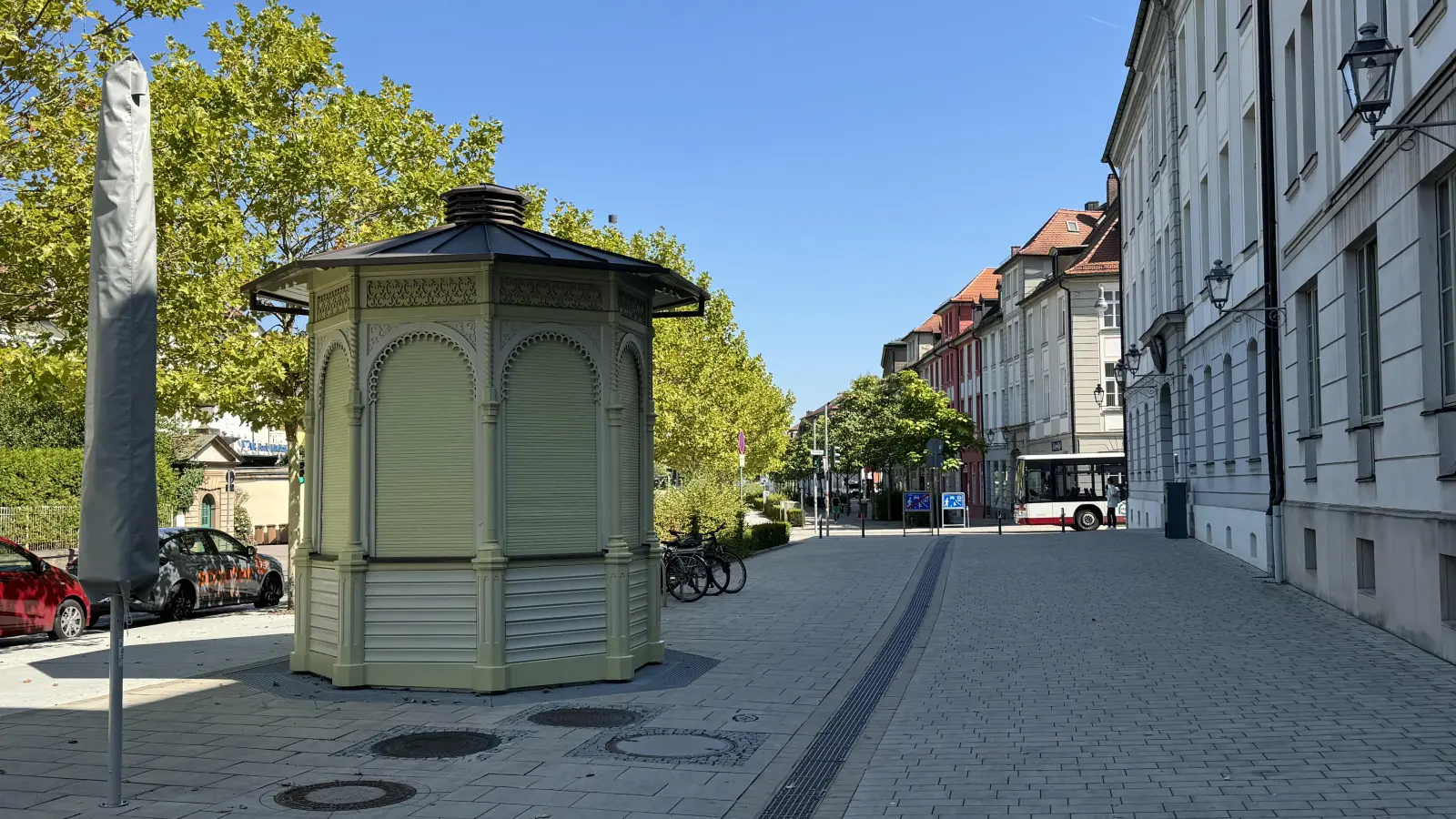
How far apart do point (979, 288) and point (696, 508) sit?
213 ft

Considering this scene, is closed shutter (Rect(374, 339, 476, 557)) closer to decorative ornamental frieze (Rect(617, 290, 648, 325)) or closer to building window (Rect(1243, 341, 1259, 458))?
decorative ornamental frieze (Rect(617, 290, 648, 325))

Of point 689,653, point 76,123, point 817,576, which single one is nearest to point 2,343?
point 76,123

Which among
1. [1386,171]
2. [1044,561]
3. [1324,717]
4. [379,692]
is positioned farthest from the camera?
[1044,561]

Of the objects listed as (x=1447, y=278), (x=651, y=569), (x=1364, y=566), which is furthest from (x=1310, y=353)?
(x=651, y=569)

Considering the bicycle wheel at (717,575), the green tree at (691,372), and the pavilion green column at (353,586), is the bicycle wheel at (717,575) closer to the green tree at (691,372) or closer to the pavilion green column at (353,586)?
the pavilion green column at (353,586)

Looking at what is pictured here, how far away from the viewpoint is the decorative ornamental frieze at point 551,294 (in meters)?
10.4

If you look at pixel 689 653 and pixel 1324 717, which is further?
pixel 689 653

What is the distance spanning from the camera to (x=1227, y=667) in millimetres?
11195

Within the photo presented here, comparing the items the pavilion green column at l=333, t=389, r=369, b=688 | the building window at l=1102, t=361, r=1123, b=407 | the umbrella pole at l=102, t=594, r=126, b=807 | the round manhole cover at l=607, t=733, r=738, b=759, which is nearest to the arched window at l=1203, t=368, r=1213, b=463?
the pavilion green column at l=333, t=389, r=369, b=688

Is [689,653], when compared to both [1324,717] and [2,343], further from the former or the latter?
[2,343]

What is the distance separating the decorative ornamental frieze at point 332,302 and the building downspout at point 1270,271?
14559mm

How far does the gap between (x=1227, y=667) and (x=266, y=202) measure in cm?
1405

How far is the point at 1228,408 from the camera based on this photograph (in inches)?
996

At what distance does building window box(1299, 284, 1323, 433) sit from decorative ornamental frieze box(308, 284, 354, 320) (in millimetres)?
13078
